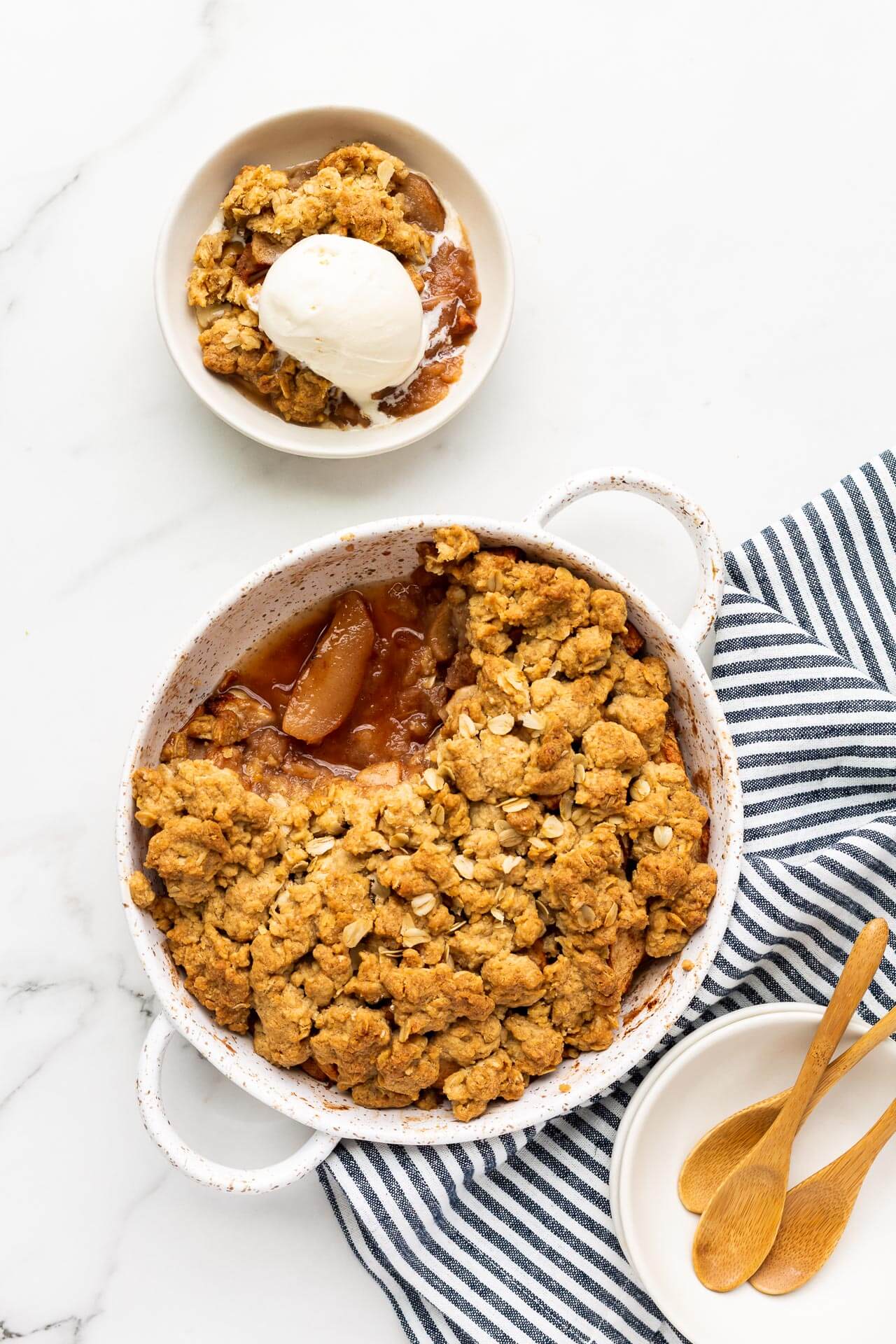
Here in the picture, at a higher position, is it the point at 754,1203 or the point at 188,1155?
the point at 754,1203

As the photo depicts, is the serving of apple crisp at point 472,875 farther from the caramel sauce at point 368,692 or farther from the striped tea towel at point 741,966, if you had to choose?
the striped tea towel at point 741,966

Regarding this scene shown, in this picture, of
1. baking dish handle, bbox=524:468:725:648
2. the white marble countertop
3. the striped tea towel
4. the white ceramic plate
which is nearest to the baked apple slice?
the white marble countertop

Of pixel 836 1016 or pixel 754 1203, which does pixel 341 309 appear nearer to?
pixel 836 1016

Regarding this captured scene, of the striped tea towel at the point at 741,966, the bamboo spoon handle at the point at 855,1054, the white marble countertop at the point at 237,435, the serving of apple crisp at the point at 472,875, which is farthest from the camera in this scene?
the white marble countertop at the point at 237,435

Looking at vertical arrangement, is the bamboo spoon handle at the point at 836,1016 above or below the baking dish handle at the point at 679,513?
below

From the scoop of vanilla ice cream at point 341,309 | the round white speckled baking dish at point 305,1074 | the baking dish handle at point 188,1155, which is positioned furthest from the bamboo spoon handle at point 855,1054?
the scoop of vanilla ice cream at point 341,309

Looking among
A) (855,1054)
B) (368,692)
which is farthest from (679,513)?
(855,1054)

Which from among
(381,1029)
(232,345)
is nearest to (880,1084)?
(381,1029)
